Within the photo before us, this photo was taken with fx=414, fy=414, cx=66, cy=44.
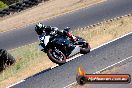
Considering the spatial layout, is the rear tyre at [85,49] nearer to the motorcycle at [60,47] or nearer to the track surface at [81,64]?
the motorcycle at [60,47]

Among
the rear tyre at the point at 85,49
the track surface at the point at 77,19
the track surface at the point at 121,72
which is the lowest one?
the track surface at the point at 121,72

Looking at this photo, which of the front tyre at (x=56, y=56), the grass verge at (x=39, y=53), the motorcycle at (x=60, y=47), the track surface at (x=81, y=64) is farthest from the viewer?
the grass verge at (x=39, y=53)

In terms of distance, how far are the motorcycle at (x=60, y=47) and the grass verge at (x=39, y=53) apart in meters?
1.07

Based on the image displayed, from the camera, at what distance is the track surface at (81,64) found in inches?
703

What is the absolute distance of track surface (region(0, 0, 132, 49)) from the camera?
2838 centimetres

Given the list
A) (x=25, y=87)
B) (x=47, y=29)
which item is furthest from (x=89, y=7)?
(x=25, y=87)

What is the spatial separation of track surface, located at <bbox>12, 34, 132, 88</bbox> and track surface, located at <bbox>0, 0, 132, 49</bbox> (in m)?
8.18

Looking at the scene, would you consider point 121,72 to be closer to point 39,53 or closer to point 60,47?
point 60,47

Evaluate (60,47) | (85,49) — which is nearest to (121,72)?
(85,49)

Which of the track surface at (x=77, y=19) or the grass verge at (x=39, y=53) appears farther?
the track surface at (x=77, y=19)

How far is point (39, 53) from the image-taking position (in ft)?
72.4

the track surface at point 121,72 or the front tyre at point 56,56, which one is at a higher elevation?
the front tyre at point 56,56

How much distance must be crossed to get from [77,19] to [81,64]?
37.2 ft

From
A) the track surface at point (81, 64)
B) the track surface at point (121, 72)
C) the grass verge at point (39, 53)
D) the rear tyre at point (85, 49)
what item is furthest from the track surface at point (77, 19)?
the track surface at point (121, 72)
